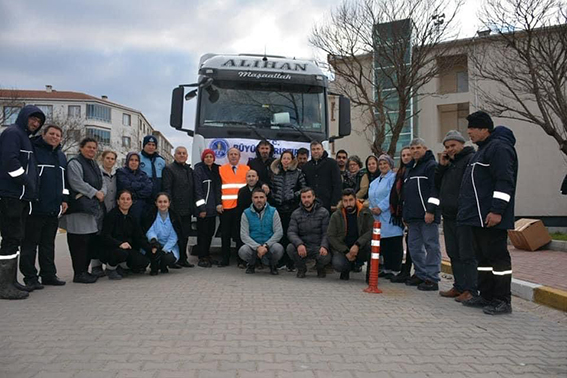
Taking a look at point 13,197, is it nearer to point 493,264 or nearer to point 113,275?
point 113,275

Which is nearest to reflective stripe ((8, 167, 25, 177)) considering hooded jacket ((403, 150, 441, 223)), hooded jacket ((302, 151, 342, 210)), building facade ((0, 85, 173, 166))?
hooded jacket ((302, 151, 342, 210))

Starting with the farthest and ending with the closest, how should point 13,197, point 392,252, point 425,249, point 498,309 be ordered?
point 392,252 → point 425,249 → point 13,197 → point 498,309

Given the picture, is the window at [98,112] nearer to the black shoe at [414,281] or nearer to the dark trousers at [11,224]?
the dark trousers at [11,224]

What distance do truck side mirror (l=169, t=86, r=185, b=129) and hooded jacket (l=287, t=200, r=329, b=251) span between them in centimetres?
305

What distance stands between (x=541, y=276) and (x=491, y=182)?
292 cm

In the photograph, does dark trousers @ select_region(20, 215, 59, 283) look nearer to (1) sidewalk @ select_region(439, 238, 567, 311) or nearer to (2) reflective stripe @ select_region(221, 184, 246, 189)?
(2) reflective stripe @ select_region(221, 184, 246, 189)

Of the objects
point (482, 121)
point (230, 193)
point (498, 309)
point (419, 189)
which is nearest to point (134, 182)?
point (230, 193)

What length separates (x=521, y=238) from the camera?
36.6ft

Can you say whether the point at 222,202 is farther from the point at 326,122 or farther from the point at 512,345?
the point at 512,345

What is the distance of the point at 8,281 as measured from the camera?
559 cm

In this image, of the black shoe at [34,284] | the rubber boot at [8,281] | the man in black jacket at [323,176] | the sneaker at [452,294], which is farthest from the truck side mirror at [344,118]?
the rubber boot at [8,281]

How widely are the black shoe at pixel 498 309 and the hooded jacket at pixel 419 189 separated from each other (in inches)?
60.5

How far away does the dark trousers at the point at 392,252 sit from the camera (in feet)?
24.7

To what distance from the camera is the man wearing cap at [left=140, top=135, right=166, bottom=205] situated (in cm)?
793
